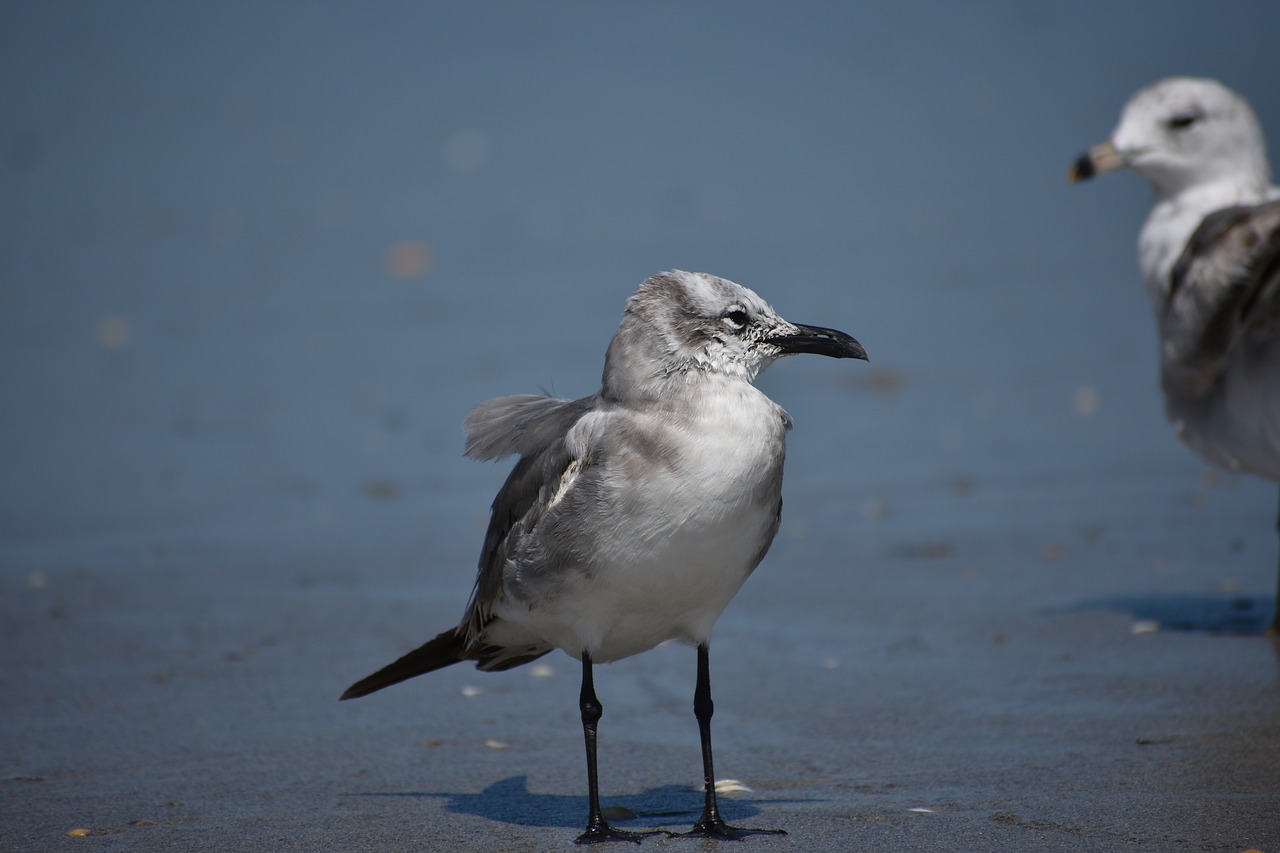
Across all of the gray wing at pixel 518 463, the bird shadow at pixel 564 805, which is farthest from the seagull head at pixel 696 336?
the bird shadow at pixel 564 805

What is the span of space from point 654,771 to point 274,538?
3.22 m

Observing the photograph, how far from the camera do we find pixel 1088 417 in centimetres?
905

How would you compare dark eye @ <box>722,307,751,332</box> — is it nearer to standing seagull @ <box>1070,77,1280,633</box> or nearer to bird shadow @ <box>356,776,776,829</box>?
bird shadow @ <box>356,776,776,829</box>

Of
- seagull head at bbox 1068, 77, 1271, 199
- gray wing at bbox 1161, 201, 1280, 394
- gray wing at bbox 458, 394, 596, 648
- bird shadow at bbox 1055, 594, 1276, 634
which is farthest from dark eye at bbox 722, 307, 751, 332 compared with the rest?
seagull head at bbox 1068, 77, 1271, 199

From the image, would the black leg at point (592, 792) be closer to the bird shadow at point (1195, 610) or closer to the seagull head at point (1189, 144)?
the bird shadow at point (1195, 610)

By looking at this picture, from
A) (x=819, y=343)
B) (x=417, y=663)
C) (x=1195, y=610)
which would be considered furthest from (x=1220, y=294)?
(x=417, y=663)

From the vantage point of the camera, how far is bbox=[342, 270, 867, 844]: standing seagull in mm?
4062

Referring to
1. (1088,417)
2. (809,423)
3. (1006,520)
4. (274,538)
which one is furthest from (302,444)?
(1088,417)

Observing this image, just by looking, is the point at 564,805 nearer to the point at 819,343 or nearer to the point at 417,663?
the point at 417,663

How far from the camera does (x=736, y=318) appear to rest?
432cm

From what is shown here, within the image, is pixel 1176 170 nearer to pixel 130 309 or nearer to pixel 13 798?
pixel 13 798

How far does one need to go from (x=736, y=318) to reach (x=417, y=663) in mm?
1410

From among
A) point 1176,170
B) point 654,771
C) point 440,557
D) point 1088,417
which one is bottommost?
point 654,771

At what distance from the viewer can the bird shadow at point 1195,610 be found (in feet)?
19.5
